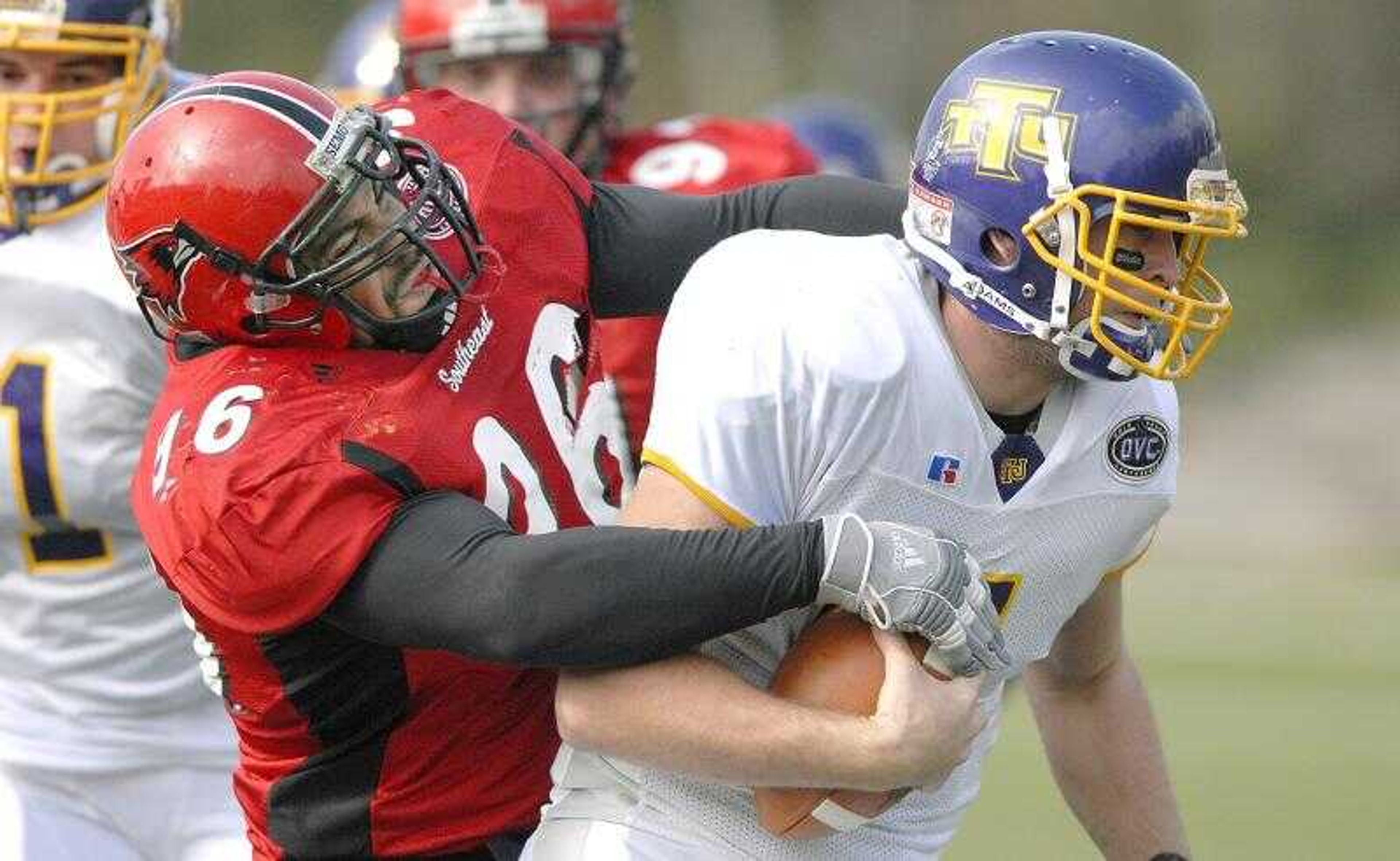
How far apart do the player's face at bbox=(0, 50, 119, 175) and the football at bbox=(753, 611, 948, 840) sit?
5.97ft

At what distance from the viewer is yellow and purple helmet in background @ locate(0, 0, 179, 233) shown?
159 inches

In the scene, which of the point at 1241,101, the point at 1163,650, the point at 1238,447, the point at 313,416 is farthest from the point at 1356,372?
the point at 313,416

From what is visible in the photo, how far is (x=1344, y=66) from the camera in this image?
15.1 metres

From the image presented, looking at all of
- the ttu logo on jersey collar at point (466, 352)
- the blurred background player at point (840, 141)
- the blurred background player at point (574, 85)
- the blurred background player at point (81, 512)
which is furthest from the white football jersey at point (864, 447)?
the blurred background player at point (840, 141)

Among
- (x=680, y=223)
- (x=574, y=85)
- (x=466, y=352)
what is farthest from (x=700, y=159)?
(x=466, y=352)

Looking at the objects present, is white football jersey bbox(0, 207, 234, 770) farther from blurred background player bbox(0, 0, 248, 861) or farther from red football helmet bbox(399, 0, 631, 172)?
red football helmet bbox(399, 0, 631, 172)

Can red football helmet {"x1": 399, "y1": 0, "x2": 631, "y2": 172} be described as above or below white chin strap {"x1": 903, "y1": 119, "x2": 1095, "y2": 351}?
below

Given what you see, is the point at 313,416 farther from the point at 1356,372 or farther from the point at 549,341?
the point at 1356,372

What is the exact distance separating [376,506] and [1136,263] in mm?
908

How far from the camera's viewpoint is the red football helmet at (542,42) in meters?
5.37

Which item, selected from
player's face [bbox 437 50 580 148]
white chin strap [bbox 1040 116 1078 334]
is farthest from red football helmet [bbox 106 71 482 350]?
player's face [bbox 437 50 580 148]

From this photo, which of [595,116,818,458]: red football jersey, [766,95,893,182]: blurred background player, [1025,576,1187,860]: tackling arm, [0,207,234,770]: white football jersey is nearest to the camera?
[1025,576,1187,860]: tackling arm

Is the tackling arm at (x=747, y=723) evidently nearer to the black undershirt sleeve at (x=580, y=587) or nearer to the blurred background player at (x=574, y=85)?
the black undershirt sleeve at (x=580, y=587)

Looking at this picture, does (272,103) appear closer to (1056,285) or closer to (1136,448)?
(1056,285)
